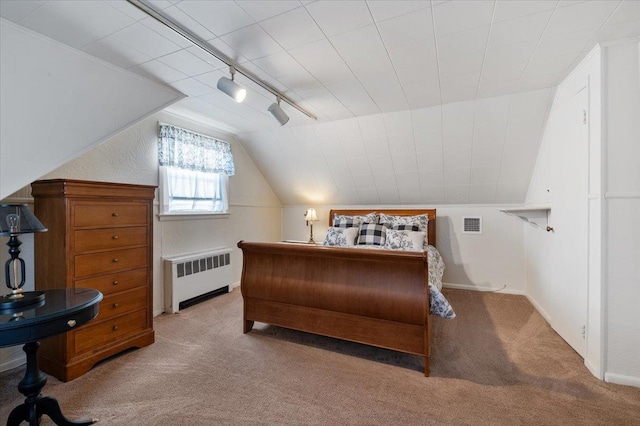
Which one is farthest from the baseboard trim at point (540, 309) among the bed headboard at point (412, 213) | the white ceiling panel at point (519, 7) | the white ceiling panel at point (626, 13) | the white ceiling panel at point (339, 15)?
the white ceiling panel at point (339, 15)

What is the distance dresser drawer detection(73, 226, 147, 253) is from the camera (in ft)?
6.86

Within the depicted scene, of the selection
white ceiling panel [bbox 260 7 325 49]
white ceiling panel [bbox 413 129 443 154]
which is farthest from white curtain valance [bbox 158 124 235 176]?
white ceiling panel [bbox 413 129 443 154]

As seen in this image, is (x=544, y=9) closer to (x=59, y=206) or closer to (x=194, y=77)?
(x=194, y=77)

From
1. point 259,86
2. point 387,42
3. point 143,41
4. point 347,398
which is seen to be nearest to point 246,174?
point 259,86

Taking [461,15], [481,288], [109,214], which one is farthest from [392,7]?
[481,288]

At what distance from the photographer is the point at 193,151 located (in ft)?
11.8

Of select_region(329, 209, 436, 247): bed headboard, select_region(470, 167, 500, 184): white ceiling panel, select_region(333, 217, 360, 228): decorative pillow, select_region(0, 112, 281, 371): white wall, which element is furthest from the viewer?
select_region(333, 217, 360, 228): decorative pillow

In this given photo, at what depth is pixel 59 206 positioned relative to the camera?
2031 mm

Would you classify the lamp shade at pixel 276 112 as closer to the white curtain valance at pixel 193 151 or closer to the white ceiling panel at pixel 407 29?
the white ceiling panel at pixel 407 29

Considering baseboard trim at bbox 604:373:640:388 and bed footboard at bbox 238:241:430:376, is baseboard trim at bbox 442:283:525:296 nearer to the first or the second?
baseboard trim at bbox 604:373:640:388

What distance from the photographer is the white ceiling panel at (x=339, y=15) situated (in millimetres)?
1568

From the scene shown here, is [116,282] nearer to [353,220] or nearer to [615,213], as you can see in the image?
[353,220]

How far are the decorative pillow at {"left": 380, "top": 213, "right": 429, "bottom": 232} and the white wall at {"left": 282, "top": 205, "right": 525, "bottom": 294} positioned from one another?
423mm

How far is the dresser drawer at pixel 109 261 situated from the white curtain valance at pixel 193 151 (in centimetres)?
122
